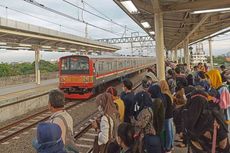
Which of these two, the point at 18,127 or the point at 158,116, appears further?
the point at 18,127

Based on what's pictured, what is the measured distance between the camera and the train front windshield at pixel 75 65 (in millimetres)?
16097

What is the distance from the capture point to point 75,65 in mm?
16328

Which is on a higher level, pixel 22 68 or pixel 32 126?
pixel 22 68

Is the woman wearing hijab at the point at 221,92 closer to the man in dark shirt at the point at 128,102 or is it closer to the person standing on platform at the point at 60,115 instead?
the man in dark shirt at the point at 128,102

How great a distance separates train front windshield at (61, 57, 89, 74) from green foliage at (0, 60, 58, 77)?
16.3 metres

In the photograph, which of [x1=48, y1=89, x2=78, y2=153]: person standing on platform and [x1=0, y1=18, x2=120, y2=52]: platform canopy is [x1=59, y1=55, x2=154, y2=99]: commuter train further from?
[x1=48, y1=89, x2=78, y2=153]: person standing on platform

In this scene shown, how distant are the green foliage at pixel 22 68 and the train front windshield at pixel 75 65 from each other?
16.3 metres

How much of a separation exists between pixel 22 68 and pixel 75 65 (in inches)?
→ 1000

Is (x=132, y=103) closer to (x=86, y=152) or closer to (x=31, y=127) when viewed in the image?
(x=86, y=152)

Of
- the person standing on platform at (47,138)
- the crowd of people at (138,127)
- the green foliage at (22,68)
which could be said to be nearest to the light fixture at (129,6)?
the crowd of people at (138,127)

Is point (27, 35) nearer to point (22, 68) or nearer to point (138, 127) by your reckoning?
point (138, 127)

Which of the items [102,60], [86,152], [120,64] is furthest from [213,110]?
[120,64]

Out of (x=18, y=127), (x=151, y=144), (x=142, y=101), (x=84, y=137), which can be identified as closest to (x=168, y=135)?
(x=142, y=101)

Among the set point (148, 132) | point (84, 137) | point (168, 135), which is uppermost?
point (148, 132)
